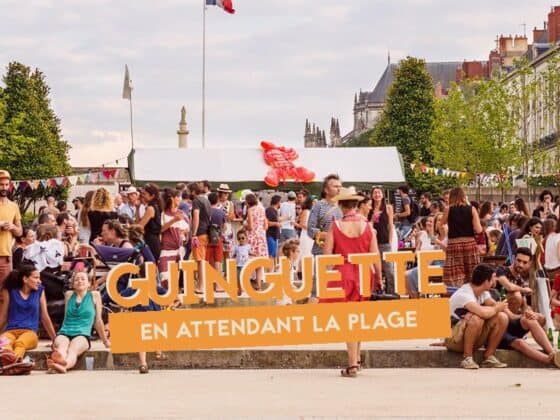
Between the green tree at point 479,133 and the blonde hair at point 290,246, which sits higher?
the green tree at point 479,133

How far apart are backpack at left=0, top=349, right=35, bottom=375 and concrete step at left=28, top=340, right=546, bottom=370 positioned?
2.05ft

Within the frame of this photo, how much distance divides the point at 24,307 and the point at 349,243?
361cm

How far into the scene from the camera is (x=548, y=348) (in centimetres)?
1402

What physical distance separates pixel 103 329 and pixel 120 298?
46.7 inches

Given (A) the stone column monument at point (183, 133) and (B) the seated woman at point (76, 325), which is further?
(A) the stone column monument at point (183, 133)

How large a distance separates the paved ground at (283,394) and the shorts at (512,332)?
486 mm

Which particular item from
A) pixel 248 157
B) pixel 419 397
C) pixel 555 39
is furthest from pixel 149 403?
pixel 555 39

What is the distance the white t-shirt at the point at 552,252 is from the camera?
56.0 feet

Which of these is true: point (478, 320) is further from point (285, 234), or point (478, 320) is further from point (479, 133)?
point (479, 133)

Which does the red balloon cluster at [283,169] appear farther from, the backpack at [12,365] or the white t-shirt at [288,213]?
the backpack at [12,365]

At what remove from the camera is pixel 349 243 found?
13.6 meters

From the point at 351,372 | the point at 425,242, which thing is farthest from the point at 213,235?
the point at 351,372

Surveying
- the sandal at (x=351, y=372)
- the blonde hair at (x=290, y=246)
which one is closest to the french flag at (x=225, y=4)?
the blonde hair at (x=290, y=246)

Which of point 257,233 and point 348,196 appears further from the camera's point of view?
point 257,233
